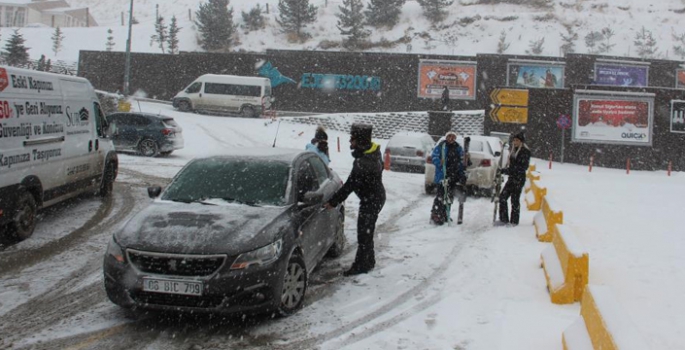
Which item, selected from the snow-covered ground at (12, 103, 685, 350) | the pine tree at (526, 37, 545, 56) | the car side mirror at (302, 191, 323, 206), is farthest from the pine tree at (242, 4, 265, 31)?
the car side mirror at (302, 191, 323, 206)

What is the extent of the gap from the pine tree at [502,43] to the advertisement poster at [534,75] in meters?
19.9

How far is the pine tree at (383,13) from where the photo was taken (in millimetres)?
62688

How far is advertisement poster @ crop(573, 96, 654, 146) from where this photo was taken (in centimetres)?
2667

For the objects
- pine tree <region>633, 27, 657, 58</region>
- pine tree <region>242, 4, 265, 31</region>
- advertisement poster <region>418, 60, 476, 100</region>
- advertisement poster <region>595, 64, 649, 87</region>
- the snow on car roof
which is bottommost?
the snow on car roof

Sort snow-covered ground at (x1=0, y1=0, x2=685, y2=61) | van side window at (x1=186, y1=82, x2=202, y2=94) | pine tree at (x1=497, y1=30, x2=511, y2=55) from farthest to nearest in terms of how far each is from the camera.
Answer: snow-covered ground at (x1=0, y1=0, x2=685, y2=61) → pine tree at (x1=497, y1=30, x2=511, y2=55) → van side window at (x1=186, y1=82, x2=202, y2=94)

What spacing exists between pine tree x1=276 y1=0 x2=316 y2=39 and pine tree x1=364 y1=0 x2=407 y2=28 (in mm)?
6177

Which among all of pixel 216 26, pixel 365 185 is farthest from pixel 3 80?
pixel 216 26

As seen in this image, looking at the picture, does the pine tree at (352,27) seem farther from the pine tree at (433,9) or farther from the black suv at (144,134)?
the black suv at (144,134)

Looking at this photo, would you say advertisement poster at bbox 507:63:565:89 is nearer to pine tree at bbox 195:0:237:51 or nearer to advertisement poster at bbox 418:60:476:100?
advertisement poster at bbox 418:60:476:100

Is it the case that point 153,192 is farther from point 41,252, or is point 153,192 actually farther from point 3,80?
point 3,80

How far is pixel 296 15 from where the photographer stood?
6175cm

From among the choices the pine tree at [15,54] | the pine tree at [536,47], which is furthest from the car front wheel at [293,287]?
the pine tree at [536,47]

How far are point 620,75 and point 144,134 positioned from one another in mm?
32167

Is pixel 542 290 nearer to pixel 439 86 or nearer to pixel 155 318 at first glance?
pixel 155 318
